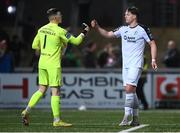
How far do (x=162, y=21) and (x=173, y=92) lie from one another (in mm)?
24557

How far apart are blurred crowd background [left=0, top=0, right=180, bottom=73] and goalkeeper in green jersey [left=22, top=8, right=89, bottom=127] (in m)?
9.70

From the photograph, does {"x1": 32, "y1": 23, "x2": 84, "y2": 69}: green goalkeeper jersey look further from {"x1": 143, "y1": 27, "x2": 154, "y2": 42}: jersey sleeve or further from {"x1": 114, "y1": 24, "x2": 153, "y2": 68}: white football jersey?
{"x1": 143, "y1": 27, "x2": 154, "y2": 42}: jersey sleeve

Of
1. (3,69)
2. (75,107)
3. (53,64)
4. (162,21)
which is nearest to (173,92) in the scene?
(75,107)

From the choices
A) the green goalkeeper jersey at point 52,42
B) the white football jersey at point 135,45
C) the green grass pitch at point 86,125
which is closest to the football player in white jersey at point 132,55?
the white football jersey at point 135,45

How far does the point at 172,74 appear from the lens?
26.2 meters

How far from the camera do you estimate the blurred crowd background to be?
27984mm

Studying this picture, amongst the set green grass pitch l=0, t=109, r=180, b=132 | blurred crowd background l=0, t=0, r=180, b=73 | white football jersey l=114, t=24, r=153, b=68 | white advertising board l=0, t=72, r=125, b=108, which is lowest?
green grass pitch l=0, t=109, r=180, b=132

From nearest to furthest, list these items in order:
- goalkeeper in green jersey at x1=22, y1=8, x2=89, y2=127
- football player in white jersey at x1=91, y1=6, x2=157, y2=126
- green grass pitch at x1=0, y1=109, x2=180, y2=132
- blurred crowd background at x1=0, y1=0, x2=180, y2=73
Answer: green grass pitch at x1=0, y1=109, x2=180, y2=132 → goalkeeper in green jersey at x1=22, y1=8, x2=89, y2=127 → football player in white jersey at x1=91, y1=6, x2=157, y2=126 → blurred crowd background at x1=0, y1=0, x2=180, y2=73

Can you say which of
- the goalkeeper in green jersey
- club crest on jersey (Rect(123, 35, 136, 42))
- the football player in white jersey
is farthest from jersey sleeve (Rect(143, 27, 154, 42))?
the goalkeeper in green jersey

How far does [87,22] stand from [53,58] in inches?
1114

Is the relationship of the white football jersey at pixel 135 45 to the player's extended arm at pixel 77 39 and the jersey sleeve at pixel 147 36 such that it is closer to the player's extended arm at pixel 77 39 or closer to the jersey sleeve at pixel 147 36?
the jersey sleeve at pixel 147 36

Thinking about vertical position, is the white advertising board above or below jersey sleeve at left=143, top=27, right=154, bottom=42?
below

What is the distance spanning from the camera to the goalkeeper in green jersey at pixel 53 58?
16047 millimetres

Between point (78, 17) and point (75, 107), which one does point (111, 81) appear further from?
point (78, 17)
